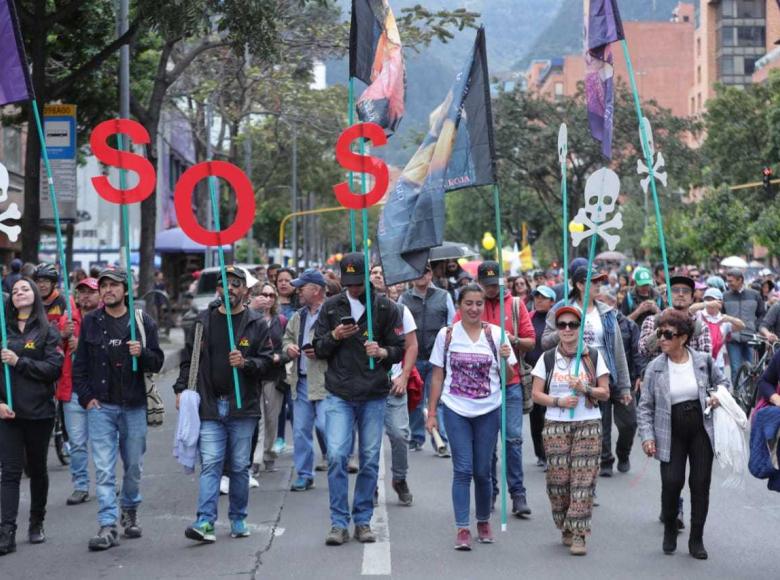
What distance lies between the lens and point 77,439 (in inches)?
402

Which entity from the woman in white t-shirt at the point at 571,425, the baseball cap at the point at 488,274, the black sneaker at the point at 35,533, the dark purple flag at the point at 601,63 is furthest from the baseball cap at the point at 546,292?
the black sneaker at the point at 35,533

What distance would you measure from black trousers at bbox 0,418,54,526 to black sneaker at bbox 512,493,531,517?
134 inches

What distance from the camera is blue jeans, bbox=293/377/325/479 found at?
10992 millimetres

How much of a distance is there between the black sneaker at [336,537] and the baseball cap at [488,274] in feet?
8.68

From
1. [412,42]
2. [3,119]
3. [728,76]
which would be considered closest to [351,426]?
[3,119]

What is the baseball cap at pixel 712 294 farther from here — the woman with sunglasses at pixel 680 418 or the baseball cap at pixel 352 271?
the baseball cap at pixel 352 271

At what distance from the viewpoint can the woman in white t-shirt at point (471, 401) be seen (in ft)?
27.3

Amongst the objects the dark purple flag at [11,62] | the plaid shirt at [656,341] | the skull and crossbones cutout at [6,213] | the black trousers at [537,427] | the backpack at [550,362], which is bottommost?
the black trousers at [537,427]

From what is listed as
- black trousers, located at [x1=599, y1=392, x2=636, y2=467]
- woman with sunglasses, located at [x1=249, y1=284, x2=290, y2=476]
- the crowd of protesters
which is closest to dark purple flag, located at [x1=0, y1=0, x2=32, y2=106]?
the crowd of protesters

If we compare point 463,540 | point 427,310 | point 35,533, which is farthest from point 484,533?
point 427,310

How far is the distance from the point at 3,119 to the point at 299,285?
1046 cm

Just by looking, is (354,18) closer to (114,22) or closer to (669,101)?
(114,22)

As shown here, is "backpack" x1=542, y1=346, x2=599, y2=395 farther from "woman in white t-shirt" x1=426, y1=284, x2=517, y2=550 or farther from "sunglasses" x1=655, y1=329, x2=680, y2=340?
"sunglasses" x1=655, y1=329, x2=680, y2=340

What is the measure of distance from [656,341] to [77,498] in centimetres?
490
